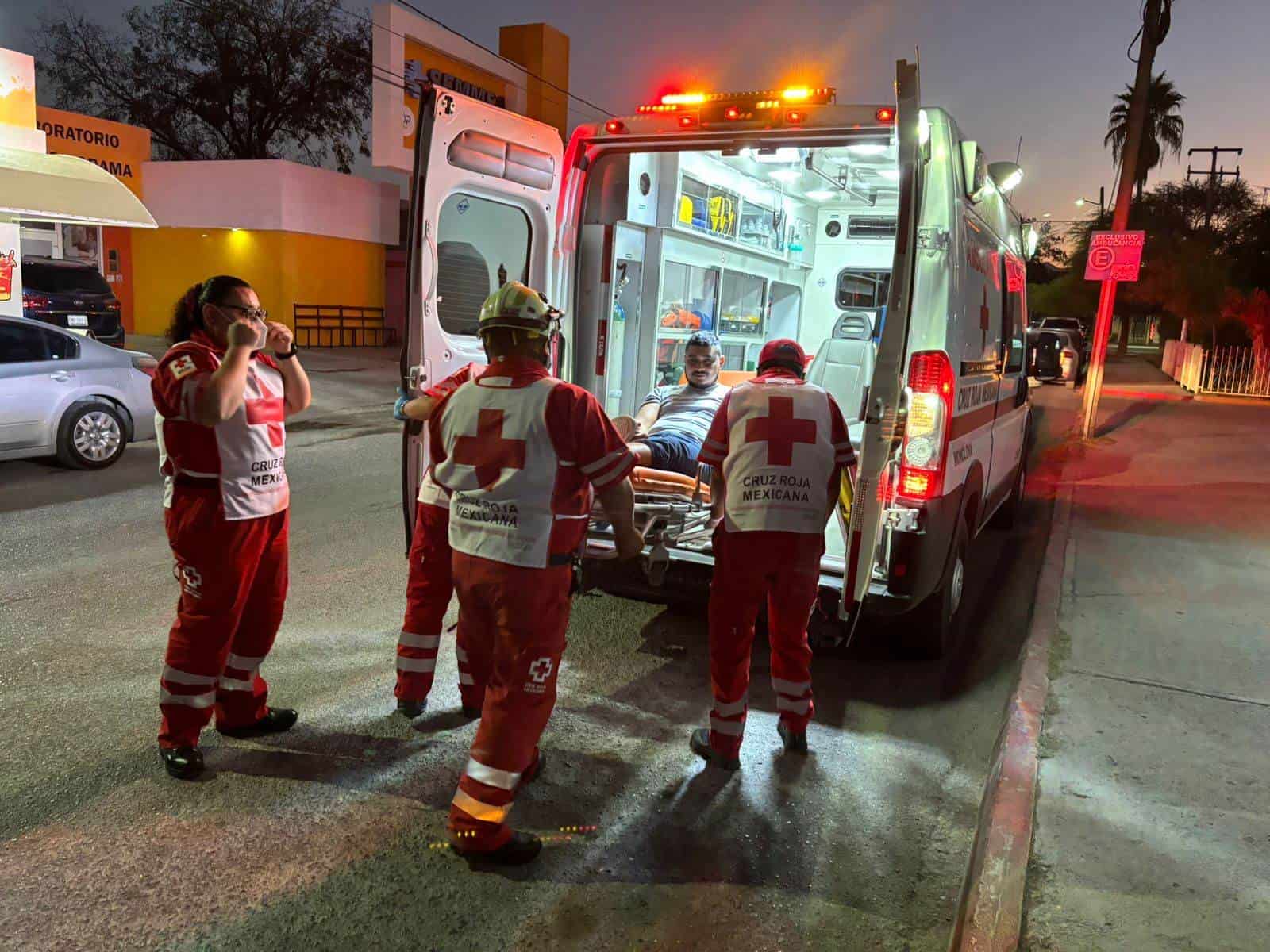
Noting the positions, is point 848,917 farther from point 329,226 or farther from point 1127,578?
point 329,226

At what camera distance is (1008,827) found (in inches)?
127

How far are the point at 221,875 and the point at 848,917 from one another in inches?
74.4

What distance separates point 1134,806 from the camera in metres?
3.45

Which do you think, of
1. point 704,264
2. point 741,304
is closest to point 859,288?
point 741,304

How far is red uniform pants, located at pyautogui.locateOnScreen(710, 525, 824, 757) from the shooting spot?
12.2ft

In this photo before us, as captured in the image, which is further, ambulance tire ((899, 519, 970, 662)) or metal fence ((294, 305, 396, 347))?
metal fence ((294, 305, 396, 347))

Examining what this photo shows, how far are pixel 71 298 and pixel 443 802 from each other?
15662mm

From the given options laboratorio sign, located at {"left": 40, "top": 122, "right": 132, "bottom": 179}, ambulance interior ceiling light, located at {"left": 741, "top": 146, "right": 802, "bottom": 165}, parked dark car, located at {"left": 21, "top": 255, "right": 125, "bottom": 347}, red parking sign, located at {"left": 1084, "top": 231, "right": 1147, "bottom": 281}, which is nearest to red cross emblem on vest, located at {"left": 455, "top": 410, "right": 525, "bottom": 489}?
ambulance interior ceiling light, located at {"left": 741, "top": 146, "right": 802, "bottom": 165}

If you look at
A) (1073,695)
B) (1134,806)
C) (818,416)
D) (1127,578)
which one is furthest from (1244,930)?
(1127,578)

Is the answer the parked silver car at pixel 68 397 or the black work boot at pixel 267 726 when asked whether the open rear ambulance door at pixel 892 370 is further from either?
the parked silver car at pixel 68 397

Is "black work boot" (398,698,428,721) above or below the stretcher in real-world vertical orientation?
below

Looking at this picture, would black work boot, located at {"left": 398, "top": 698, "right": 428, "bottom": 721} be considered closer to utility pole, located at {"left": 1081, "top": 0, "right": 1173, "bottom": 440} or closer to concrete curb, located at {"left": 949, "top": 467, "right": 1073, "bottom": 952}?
concrete curb, located at {"left": 949, "top": 467, "right": 1073, "bottom": 952}

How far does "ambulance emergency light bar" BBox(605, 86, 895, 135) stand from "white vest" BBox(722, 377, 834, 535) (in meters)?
1.53

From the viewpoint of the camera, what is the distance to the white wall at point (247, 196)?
886 inches
